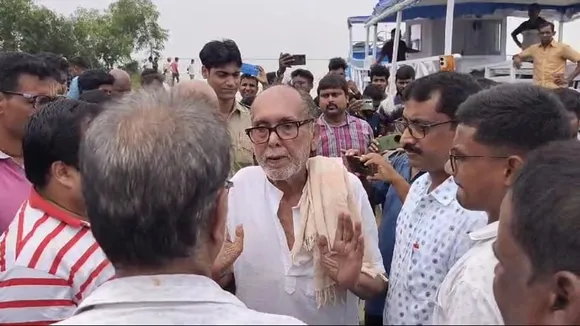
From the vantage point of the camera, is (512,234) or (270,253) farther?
(270,253)

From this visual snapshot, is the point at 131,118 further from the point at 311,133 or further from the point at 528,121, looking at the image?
the point at 311,133

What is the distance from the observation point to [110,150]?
1.21 m

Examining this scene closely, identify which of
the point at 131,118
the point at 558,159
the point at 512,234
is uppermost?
the point at 131,118

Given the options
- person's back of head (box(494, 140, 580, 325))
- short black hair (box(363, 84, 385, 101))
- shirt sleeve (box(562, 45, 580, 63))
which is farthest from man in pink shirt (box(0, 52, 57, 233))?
shirt sleeve (box(562, 45, 580, 63))

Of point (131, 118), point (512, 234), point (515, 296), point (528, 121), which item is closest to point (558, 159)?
point (512, 234)

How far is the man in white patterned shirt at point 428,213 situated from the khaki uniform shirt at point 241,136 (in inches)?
54.8

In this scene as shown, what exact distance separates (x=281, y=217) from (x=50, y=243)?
991 millimetres

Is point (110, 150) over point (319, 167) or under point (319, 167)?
over

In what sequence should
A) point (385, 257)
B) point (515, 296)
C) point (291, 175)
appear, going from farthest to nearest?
point (385, 257) → point (291, 175) → point (515, 296)

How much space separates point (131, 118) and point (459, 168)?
127 cm

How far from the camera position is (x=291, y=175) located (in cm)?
260

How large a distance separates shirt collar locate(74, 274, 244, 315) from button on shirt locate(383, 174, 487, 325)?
124cm

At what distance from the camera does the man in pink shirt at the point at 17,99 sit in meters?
2.86

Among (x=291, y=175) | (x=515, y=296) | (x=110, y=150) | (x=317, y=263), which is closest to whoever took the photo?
(x=110, y=150)
